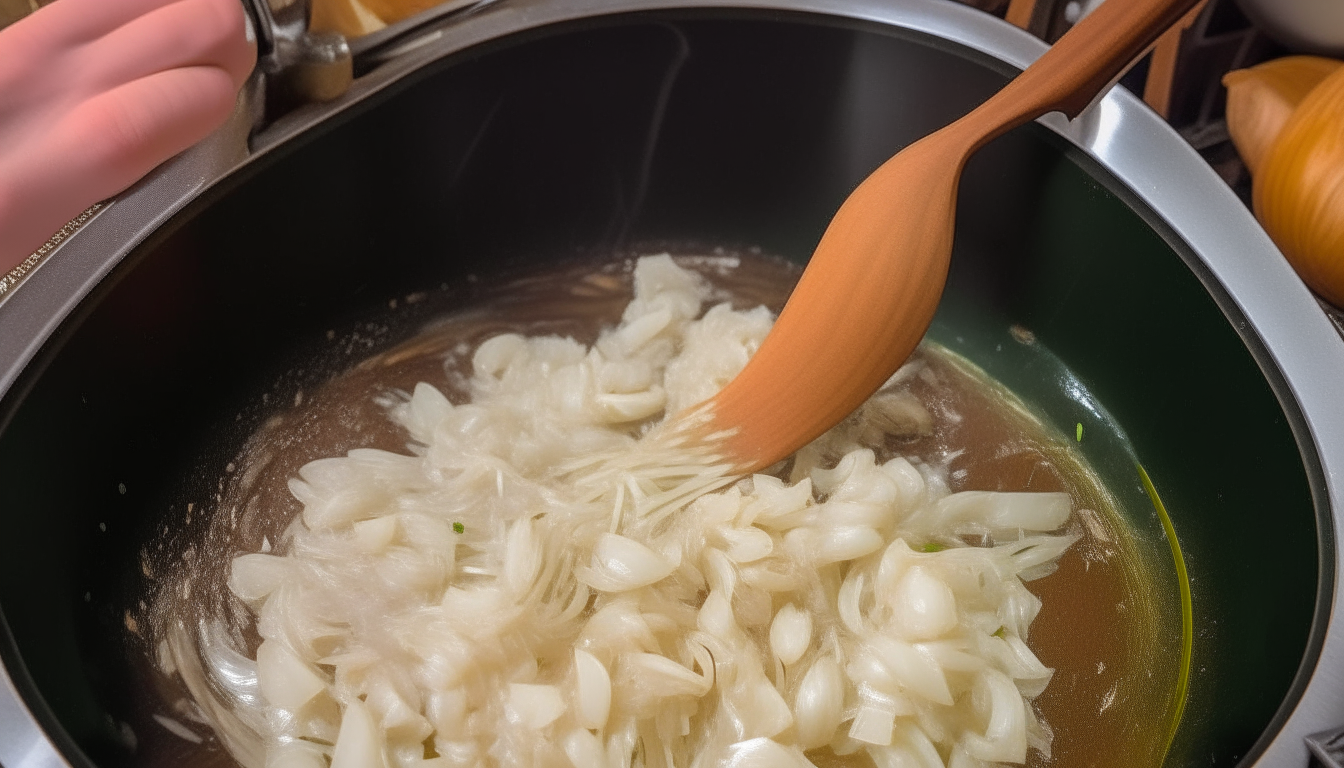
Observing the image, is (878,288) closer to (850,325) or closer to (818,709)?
(850,325)

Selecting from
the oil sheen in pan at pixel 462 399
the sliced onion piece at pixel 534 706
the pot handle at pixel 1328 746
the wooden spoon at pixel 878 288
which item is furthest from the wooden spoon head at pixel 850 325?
the pot handle at pixel 1328 746

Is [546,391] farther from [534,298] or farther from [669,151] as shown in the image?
[669,151]

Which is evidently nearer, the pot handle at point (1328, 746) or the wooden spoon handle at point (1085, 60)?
the pot handle at point (1328, 746)

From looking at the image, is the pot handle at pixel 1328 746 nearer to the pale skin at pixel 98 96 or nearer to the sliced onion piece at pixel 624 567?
the sliced onion piece at pixel 624 567

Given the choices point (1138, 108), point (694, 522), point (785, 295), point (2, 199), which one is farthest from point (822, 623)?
point (2, 199)

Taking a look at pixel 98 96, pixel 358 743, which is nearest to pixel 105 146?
pixel 98 96

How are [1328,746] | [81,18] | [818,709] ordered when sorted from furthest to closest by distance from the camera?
[81,18]
[818,709]
[1328,746]

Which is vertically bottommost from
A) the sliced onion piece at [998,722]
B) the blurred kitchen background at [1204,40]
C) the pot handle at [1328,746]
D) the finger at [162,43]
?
the sliced onion piece at [998,722]
